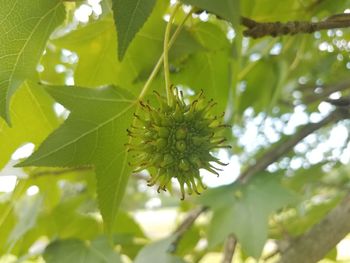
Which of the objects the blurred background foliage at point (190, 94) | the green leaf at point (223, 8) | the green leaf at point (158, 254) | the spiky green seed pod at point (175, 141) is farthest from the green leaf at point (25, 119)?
the green leaf at point (223, 8)

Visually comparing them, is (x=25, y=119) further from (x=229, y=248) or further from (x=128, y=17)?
(x=229, y=248)

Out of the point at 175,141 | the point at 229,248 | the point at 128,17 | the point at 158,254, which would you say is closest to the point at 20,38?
the point at 128,17

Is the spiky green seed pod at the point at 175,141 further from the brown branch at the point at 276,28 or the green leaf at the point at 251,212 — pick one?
the green leaf at the point at 251,212

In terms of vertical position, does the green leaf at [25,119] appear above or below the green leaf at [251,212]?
above

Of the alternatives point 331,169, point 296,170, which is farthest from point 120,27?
point 331,169

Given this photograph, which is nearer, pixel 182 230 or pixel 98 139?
pixel 98 139

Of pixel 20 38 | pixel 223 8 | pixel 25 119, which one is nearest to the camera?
pixel 223 8

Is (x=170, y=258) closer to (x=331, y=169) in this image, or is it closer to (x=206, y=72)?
(x=206, y=72)
